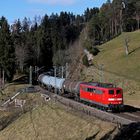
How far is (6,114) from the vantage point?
62.3 metres

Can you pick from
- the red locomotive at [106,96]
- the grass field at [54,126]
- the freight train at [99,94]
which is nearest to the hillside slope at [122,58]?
the freight train at [99,94]

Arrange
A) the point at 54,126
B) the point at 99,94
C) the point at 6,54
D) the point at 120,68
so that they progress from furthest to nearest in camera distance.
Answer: the point at 6,54 < the point at 120,68 < the point at 99,94 < the point at 54,126

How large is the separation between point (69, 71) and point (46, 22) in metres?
74.1

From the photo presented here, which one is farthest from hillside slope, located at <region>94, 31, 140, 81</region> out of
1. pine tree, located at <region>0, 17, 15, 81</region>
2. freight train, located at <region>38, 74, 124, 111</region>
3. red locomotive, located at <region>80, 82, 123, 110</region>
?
red locomotive, located at <region>80, 82, 123, 110</region>

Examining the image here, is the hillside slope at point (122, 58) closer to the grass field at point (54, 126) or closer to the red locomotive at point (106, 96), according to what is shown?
the red locomotive at point (106, 96)

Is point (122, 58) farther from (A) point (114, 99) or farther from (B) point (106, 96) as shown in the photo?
(A) point (114, 99)

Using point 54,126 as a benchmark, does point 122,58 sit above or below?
above

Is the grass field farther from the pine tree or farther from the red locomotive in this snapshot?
the pine tree

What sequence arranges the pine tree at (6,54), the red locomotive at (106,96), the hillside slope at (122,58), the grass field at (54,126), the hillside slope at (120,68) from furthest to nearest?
1. the pine tree at (6,54)
2. the hillside slope at (122,58)
3. the hillside slope at (120,68)
4. the red locomotive at (106,96)
5. the grass field at (54,126)

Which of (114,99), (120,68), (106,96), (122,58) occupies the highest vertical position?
(122,58)

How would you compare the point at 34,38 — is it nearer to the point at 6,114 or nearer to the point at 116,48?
the point at 116,48

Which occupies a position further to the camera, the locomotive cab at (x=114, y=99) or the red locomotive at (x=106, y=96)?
the red locomotive at (x=106, y=96)

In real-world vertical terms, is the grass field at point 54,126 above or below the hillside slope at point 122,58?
below

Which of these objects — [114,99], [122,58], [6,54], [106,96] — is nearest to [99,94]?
[106,96]
